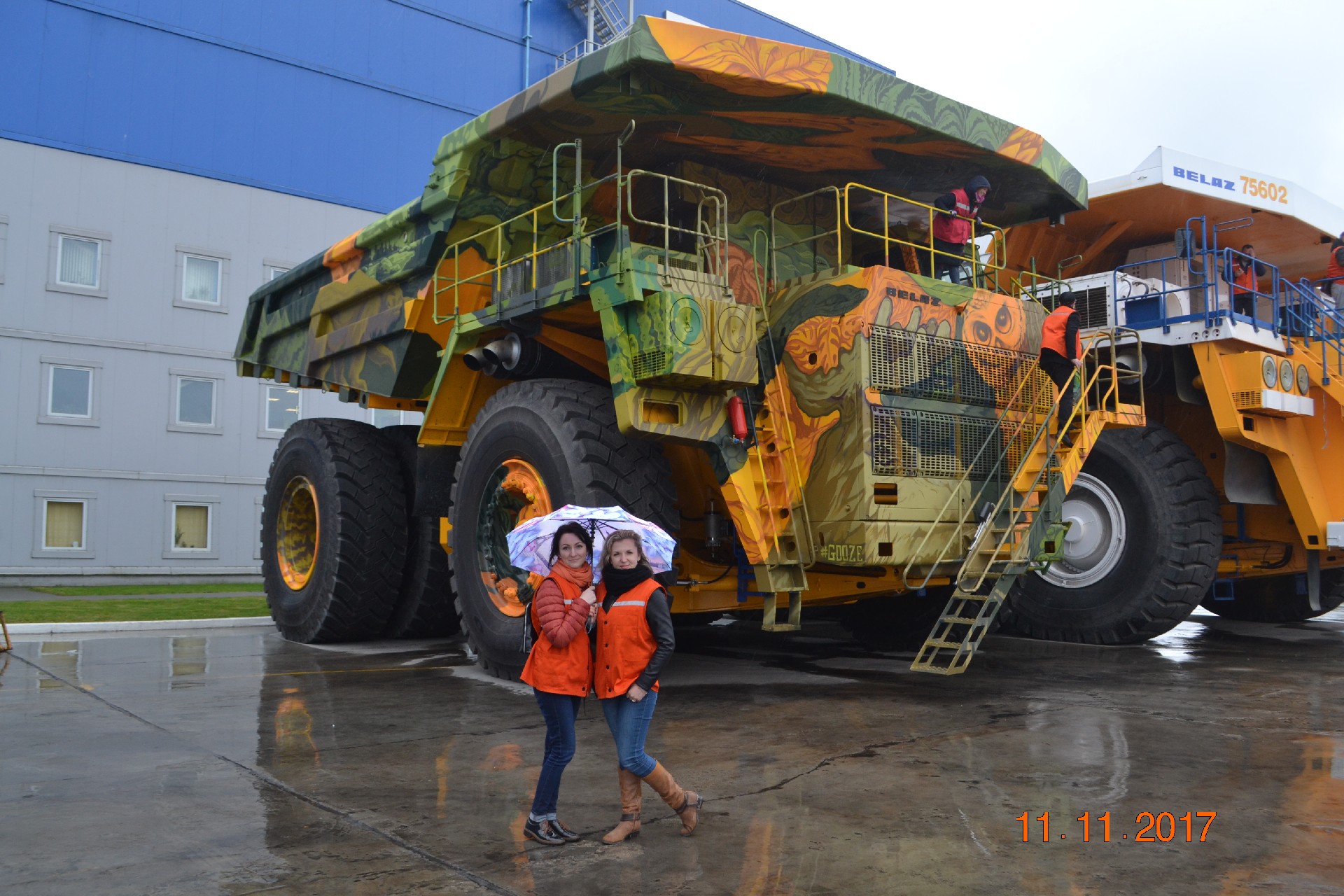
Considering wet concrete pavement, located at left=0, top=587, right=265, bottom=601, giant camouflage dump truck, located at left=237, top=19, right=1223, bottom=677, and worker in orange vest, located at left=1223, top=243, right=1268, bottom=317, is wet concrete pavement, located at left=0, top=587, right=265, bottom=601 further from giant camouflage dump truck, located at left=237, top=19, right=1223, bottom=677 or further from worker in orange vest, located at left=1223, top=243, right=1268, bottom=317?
worker in orange vest, located at left=1223, top=243, right=1268, bottom=317

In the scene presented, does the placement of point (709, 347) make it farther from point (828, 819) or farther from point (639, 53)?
point (828, 819)

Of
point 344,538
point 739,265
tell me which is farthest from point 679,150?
point 344,538

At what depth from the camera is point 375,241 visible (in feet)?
33.3

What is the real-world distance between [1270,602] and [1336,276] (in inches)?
158

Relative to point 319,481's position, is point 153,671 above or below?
below

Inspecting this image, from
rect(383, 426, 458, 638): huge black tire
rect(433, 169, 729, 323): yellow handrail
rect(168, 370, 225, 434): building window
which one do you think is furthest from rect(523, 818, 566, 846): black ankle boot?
rect(168, 370, 225, 434): building window

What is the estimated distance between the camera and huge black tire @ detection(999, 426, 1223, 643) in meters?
9.23

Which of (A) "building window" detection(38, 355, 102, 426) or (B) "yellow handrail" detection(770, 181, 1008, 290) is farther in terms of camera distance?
(A) "building window" detection(38, 355, 102, 426)

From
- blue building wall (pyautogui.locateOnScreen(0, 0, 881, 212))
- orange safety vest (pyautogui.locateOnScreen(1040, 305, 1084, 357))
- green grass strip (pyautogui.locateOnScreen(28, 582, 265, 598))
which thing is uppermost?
blue building wall (pyautogui.locateOnScreen(0, 0, 881, 212))

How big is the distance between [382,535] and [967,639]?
220 inches

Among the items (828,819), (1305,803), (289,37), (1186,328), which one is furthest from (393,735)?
(289,37)

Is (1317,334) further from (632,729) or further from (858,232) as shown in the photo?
(632,729)

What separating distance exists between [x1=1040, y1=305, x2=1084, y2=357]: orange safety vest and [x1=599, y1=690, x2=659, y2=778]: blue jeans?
17.8ft

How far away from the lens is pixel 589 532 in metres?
4.37
